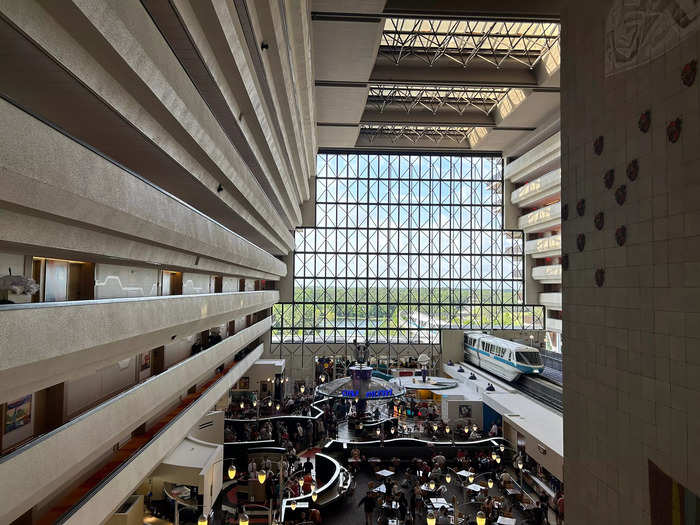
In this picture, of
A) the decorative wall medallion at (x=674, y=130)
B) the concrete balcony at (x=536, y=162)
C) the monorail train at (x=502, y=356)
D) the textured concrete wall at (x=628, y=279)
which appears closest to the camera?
the textured concrete wall at (x=628, y=279)

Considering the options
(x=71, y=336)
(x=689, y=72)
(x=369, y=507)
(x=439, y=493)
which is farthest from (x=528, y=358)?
(x=71, y=336)

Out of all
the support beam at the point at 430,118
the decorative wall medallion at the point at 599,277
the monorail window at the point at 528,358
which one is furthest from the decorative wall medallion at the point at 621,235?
the support beam at the point at 430,118

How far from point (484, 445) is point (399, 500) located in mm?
7137

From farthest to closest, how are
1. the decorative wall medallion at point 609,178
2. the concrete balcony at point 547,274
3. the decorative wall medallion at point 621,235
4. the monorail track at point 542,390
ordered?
the concrete balcony at point 547,274 < the monorail track at point 542,390 < the decorative wall medallion at point 609,178 < the decorative wall medallion at point 621,235

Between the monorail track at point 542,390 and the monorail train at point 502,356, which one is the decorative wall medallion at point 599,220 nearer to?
the monorail track at point 542,390

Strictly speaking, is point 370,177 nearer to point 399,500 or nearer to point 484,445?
point 484,445

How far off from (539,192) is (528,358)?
12.9 metres

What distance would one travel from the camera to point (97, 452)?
6754 mm

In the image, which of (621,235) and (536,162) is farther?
(536,162)

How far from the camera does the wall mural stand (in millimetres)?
6102

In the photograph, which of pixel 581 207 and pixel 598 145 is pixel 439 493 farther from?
pixel 598 145

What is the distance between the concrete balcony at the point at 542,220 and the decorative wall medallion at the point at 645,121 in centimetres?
2617

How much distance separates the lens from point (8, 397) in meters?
4.28

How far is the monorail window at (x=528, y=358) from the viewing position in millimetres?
27781
